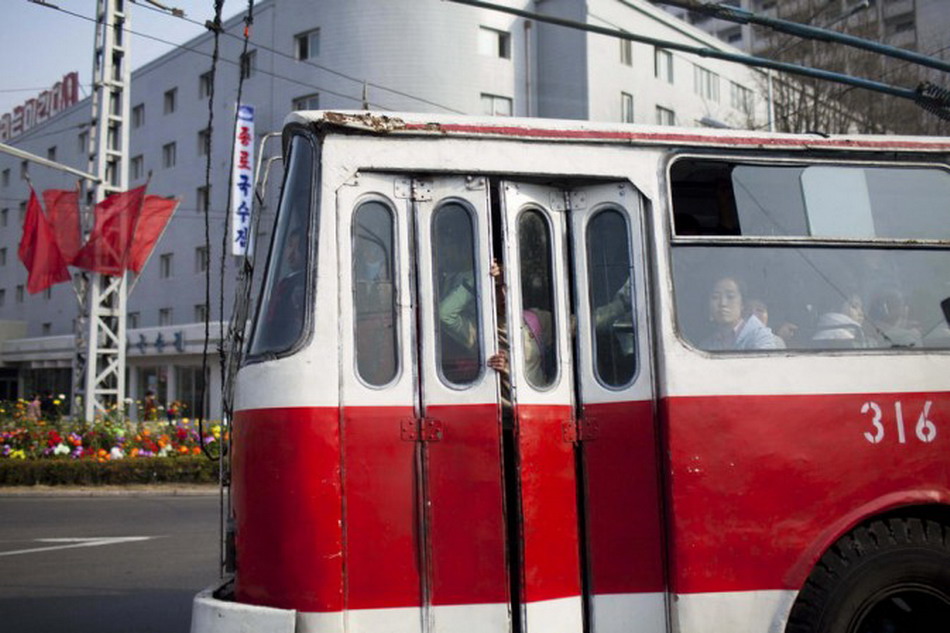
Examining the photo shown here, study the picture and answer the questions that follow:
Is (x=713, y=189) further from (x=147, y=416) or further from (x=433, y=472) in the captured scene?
(x=147, y=416)

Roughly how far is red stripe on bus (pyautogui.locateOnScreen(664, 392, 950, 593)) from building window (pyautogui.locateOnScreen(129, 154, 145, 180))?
47248 mm

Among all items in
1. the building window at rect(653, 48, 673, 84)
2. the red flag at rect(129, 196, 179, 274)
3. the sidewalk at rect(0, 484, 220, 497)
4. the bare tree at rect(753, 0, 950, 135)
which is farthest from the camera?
the building window at rect(653, 48, 673, 84)

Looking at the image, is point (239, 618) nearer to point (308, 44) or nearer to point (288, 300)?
point (288, 300)

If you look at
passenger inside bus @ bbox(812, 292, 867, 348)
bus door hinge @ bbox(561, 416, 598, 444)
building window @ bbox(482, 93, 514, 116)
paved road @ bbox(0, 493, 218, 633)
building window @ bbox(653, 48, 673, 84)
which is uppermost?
building window @ bbox(653, 48, 673, 84)

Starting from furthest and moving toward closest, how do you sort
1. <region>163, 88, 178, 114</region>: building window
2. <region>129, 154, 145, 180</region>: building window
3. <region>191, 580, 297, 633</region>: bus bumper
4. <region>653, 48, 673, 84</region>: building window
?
<region>129, 154, 145, 180</region>: building window
<region>163, 88, 178, 114</region>: building window
<region>653, 48, 673, 84</region>: building window
<region>191, 580, 297, 633</region>: bus bumper

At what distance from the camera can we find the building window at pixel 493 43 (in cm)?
3662

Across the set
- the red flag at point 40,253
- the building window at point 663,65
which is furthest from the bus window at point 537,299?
the building window at point 663,65

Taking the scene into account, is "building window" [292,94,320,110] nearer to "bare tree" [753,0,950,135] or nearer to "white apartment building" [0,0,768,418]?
"white apartment building" [0,0,768,418]

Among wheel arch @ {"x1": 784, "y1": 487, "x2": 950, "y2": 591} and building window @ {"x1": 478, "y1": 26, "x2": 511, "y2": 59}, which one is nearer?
wheel arch @ {"x1": 784, "y1": 487, "x2": 950, "y2": 591}

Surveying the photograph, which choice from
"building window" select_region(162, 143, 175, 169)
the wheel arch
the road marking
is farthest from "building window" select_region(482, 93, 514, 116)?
the wheel arch

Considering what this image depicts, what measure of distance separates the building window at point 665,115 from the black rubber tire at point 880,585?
38.4 m

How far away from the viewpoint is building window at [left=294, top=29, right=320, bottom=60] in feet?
123

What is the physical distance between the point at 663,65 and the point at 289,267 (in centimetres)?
4016

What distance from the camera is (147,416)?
2478cm
